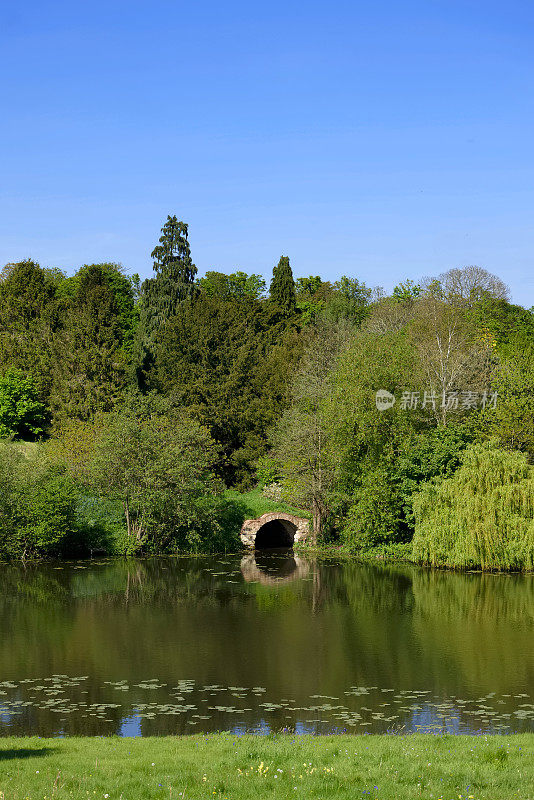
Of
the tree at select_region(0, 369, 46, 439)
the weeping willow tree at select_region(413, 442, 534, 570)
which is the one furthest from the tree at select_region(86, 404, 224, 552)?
the tree at select_region(0, 369, 46, 439)

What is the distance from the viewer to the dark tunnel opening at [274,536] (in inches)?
2335

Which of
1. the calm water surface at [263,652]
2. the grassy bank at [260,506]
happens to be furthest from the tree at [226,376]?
the calm water surface at [263,652]

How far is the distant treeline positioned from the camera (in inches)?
1734

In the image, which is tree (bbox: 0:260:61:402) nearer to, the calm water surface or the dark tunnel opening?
the dark tunnel opening

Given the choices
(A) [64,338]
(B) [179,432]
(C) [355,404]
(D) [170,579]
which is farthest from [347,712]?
(A) [64,338]

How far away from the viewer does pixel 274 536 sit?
61.6 metres

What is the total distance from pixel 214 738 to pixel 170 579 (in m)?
24.3

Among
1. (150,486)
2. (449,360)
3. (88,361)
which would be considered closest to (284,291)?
(88,361)

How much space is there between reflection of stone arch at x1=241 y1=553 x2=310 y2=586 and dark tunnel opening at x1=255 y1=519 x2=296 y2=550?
8.18 metres

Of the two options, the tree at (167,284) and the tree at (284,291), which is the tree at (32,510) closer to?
the tree at (167,284)

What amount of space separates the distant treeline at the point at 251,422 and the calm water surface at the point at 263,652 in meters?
4.22

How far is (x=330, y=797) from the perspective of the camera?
1210 cm

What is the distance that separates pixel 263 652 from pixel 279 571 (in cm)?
1822

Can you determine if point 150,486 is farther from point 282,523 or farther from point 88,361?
point 88,361
